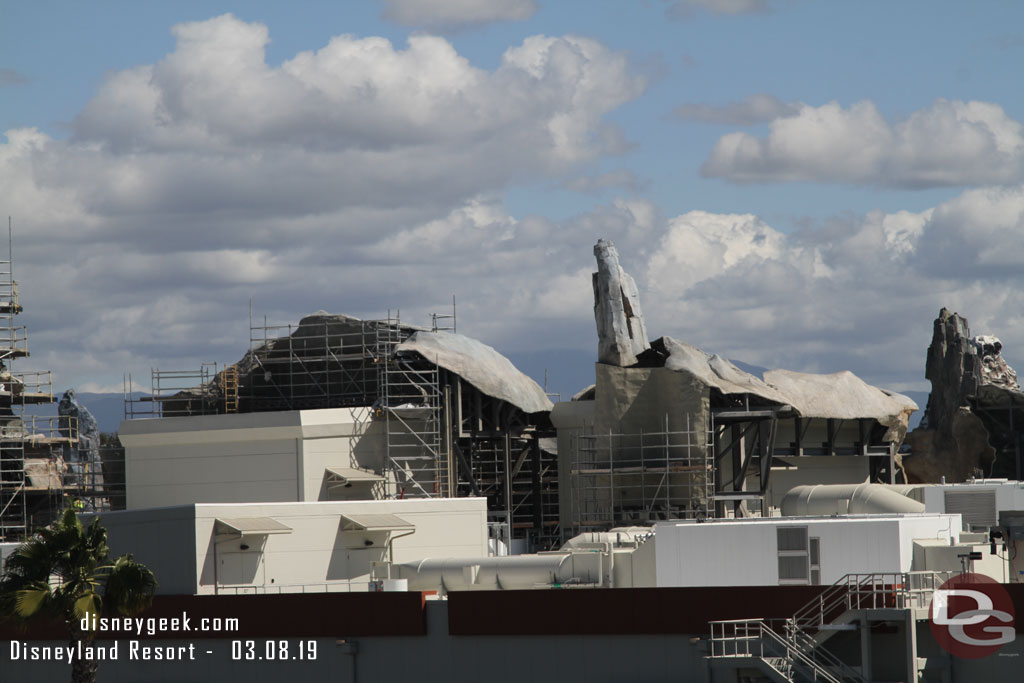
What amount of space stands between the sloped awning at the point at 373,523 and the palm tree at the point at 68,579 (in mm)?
13369

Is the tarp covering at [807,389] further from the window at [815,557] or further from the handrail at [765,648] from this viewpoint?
the handrail at [765,648]

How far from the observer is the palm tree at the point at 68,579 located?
38188mm

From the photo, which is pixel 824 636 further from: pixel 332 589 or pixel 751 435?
pixel 751 435

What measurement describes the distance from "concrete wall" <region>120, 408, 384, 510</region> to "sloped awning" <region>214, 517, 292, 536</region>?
972 centimetres

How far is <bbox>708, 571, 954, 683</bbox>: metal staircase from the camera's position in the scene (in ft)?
121

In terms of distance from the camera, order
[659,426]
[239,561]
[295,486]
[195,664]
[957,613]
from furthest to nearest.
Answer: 1. [659,426]
2. [295,486]
3. [239,561]
4. [195,664]
5. [957,613]

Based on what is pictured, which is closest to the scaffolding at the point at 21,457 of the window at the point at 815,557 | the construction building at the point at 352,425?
the construction building at the point at 352,425

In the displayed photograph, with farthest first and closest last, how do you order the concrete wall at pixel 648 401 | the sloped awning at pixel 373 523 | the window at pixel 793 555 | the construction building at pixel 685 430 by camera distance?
the construction building at pixel 685 430
the concrete wall at pixel 648 401
the sloped awning at pixel 373 523
the window at pixel 793 555

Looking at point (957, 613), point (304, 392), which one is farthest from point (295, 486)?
point (957, 613)

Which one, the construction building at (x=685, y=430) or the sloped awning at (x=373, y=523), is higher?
the construction building at (x=685, y=430)

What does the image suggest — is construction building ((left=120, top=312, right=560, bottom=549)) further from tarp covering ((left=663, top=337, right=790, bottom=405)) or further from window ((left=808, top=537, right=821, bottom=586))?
window ((left=808, top=537, right=821, bottom=586))

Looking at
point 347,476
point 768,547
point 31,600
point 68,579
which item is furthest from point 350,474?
point 31,600

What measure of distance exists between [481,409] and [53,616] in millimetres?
31772

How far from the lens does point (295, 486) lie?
6075 cm
